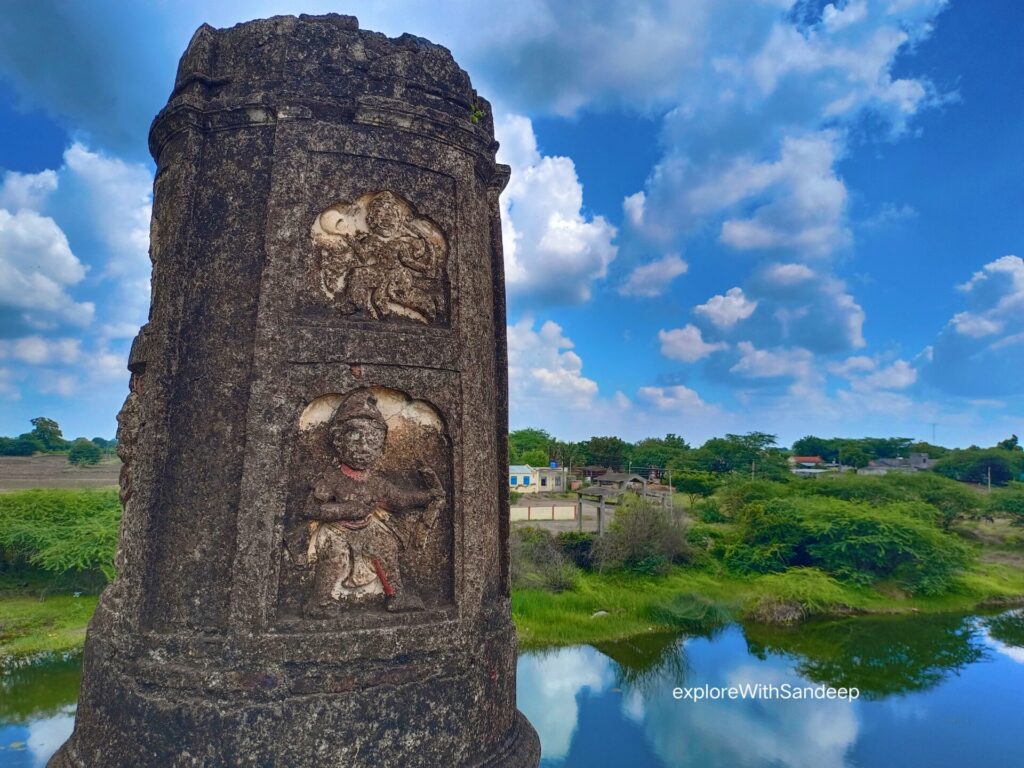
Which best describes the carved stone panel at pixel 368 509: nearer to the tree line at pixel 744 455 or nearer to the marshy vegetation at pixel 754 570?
the marshy vegetation at pixel 754 570

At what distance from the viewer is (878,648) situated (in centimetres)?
2089

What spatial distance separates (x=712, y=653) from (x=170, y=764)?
1894cm

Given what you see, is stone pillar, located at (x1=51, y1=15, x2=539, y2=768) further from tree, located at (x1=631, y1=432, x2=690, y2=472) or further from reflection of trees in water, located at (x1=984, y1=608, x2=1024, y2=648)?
tree, located at (x1=631, y1=432, x2=690, y2=472)

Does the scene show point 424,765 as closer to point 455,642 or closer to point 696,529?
point 455,642

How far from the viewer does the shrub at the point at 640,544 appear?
2738 centimetres

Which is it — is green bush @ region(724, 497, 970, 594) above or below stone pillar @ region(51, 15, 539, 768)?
below

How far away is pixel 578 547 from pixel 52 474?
32.8m

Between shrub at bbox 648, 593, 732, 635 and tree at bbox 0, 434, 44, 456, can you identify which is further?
tree at bbox 0, 434, 44, 456

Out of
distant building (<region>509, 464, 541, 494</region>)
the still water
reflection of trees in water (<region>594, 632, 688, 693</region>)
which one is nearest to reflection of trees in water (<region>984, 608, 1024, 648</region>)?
the still water

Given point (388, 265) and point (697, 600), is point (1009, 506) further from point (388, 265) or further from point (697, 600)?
point (388, 265)

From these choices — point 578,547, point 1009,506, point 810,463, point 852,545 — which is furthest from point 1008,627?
point 810,463

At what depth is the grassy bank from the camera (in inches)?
816

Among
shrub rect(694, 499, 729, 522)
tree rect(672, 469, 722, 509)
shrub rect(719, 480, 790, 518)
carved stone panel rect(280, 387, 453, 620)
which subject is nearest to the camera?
carved stone panel rect(280, 387, 453, 620)

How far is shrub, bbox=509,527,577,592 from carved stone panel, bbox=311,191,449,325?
1933cm
